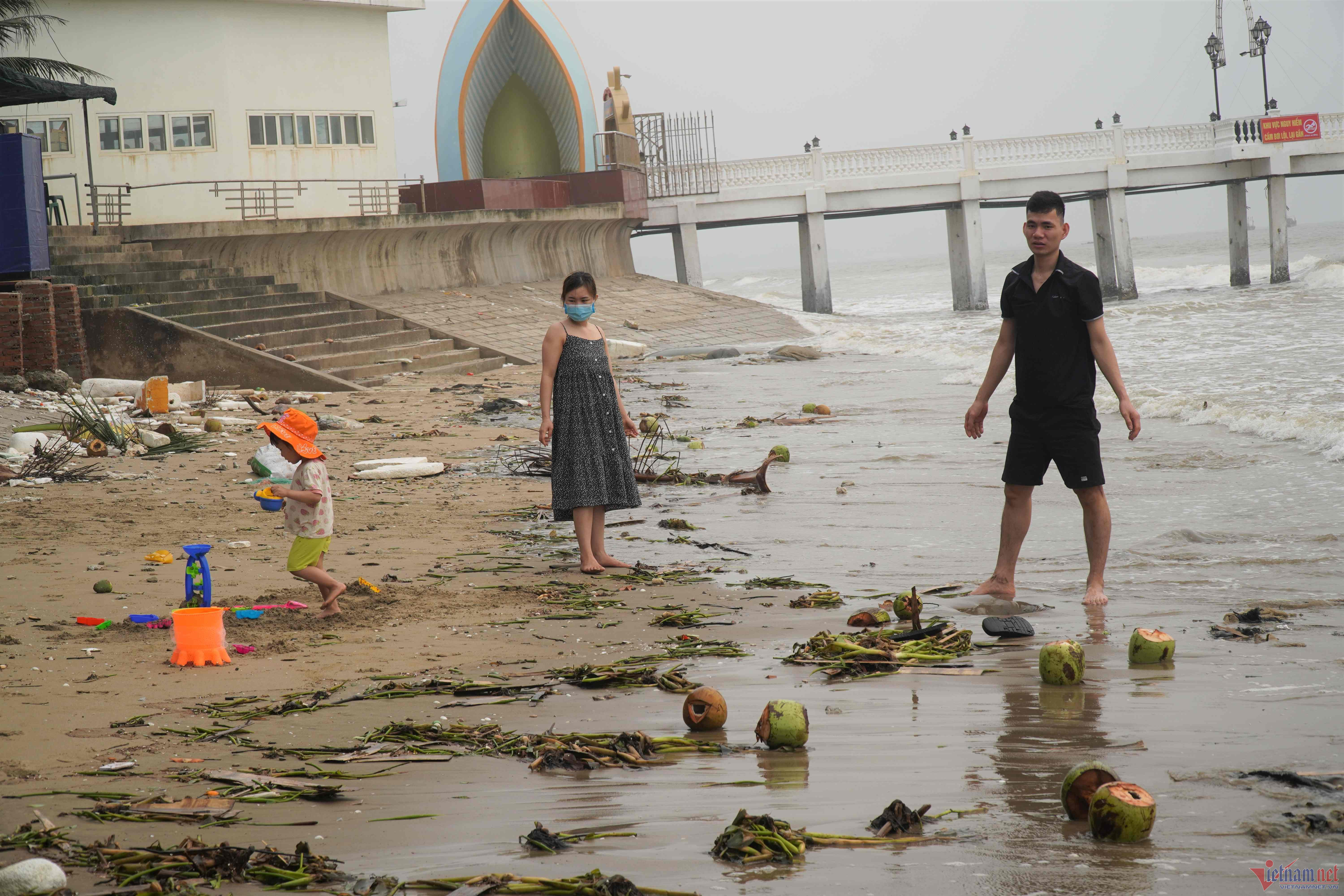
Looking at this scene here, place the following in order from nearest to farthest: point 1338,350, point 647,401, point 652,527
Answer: point 652,527 → point 647,401 → point 1338,350

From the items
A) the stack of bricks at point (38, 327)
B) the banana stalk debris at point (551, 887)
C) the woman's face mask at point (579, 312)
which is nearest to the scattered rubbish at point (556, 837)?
the banana stalk debris at point (551, 887)

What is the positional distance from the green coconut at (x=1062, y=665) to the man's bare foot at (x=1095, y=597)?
135 centimetres

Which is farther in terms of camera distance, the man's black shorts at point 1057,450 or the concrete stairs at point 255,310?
the concrete stairs at point 255,310

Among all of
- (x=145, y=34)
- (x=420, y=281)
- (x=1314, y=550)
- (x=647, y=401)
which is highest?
(x=145, y=34)

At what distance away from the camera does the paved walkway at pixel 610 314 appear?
76.1 feet

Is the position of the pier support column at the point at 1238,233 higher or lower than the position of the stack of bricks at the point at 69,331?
higher

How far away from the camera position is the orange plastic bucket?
4.54 meters

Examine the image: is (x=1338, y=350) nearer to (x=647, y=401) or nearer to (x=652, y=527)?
(x=647, y=401)

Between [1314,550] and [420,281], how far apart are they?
22.3 meters

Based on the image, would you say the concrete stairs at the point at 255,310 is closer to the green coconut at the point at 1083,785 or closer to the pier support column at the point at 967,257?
the green coconut at the point at 1083,785

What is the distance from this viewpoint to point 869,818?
284 cm

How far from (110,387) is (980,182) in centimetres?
2940

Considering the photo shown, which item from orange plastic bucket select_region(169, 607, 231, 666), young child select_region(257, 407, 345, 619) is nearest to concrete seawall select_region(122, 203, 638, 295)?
young child select_region(257, 407, 345, 619)

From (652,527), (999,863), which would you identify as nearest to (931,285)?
(652,527)
